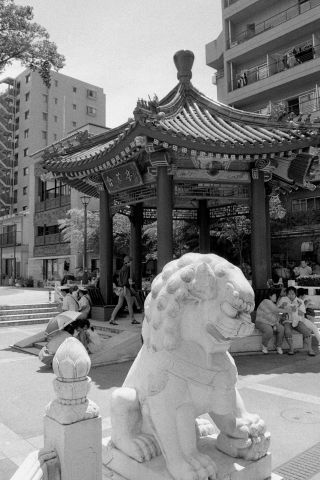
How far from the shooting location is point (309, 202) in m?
23.5

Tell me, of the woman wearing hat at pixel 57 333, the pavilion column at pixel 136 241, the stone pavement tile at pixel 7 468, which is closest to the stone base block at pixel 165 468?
the stone pavement tile at pixel 7 468

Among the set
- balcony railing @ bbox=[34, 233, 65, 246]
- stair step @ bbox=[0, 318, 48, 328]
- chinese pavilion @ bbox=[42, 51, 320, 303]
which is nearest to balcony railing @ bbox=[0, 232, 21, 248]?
balcony railing @ bbox=[34, 233, 65, 246]

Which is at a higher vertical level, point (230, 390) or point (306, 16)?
point (306, 16)

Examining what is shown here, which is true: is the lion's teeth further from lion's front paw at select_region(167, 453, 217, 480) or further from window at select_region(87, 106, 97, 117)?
window at select_region(87, 106, 97, 117)

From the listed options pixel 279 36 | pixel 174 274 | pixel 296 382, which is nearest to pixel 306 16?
pixel 279 36

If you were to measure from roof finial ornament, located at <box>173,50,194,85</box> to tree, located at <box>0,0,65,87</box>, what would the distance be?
8630mm

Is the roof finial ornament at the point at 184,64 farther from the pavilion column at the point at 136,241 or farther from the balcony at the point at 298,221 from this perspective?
the balcony at the point at 298,221

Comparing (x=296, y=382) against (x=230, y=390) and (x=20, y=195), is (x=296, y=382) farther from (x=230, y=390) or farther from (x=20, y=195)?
(x=20, y=195)

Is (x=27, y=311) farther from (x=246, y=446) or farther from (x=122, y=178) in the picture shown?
(x=246, y=446)

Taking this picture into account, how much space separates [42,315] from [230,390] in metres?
12.8

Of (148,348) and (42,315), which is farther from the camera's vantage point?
(42,315)

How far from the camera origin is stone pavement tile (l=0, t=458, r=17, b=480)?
3.49 meters

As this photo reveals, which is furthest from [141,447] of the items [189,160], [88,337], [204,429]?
[189,160]

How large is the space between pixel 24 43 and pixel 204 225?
10.8 m
